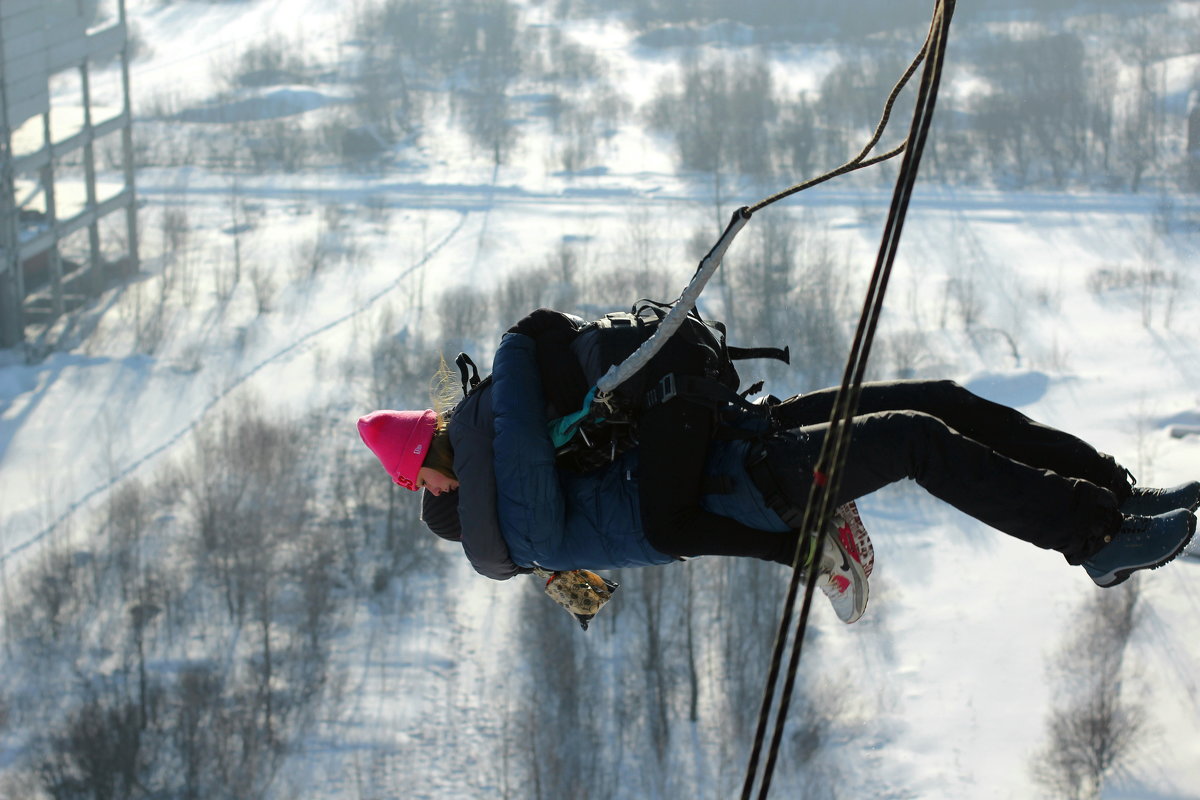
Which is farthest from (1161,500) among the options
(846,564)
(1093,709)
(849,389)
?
(1093,709)

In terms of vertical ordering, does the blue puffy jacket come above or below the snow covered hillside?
above

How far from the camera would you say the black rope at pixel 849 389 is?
2.68 metres

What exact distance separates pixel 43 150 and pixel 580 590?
83.6 ft

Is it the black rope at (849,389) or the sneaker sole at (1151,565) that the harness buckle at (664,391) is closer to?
the black rope at (849,389)

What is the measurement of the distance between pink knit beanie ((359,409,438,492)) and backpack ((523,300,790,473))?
37 cm

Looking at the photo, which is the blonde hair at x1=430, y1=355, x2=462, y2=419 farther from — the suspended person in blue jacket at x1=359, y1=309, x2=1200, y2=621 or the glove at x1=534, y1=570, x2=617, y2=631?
the glove at x1=534, y1=570, x2=617, y2=631

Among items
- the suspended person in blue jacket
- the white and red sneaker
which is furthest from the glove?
the white and red sneaker

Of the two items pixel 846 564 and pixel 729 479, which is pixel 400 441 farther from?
pixel 846 564

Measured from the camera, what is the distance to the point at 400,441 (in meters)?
3.62

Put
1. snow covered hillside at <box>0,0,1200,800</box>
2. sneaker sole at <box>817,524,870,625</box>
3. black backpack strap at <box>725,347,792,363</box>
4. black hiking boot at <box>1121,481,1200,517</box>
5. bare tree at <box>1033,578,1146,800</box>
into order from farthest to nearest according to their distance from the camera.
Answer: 1. snow covered hillside at <box>0,0,1200,800</box>
2. bare tree at <box>1033,578,1146,800</box>
3. black backpack strap at <box>725,347,792,363</box>
4. sneaker sole at <box>817,524,870,625</box>
5. black hiking boot at <box>1121,481,1200,517</box>

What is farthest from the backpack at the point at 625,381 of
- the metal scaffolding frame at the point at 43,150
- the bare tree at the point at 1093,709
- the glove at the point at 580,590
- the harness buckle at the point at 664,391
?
the metal scaffolding frame at the point at 43,150

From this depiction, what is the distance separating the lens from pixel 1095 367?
2372 centimetres

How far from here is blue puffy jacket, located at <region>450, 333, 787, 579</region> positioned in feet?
11.4

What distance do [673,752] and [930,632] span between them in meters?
4.10
